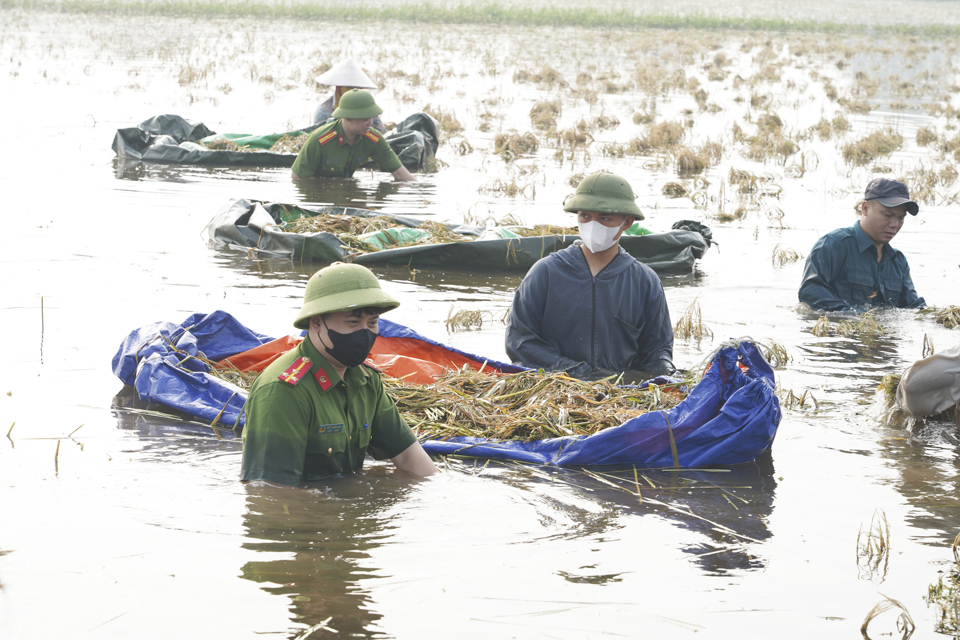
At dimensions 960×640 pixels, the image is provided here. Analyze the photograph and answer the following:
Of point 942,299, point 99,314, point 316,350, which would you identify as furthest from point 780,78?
point 316,350

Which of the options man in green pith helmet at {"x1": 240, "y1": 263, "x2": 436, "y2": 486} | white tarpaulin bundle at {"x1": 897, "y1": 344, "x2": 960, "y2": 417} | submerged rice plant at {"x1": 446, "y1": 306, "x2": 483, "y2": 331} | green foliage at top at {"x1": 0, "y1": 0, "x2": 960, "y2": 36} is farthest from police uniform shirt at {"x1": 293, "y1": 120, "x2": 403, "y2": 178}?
green foliage at top at {"x1": 0, "y1": 0, "x2": 960, "y2": 36}

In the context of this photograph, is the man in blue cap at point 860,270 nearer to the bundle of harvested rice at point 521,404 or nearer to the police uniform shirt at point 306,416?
the bundle of harvested rice at point 521,404

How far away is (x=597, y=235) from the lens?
5.59m

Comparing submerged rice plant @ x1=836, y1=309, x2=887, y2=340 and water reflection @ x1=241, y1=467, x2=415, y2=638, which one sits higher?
submerged rice plant @ x1=836, y1=309, x2=887, y2=340

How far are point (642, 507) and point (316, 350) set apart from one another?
4.92 ft

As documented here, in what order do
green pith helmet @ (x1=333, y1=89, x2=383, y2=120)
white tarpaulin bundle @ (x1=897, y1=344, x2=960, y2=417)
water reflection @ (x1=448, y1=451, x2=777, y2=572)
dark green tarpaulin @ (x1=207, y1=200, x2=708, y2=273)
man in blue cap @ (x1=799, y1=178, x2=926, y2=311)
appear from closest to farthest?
water reflection @ (x1=448, y1=451, x2=777, y2=572) → white tarpaulin bundle @ (x1=897, y1=344, x2=960, y2=417) → man in blue cap @ (x1=799, y1=178, x2=926, y2=311) → dark green tarpaulin @ (x1=207, y1=200, x2=708, y2=273) → green pith helmet @ (x1=333, y1=89, x2=383, y2=120)

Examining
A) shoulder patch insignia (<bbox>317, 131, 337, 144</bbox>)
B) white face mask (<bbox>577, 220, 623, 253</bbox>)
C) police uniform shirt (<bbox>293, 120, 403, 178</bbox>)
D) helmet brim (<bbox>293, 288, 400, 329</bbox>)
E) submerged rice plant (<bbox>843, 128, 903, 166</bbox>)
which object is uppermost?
submerged rice plant (<bbox>843, 128, 903, 166</bbox>)

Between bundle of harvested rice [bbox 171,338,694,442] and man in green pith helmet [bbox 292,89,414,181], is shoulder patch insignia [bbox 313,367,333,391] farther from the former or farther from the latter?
man in green pith helmet [bbox 292,89,414,181]

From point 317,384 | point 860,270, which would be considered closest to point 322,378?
point 317,384

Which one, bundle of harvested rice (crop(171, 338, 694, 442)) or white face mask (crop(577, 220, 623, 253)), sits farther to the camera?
Result: white face mask (crop(577, 220, 623, 253))

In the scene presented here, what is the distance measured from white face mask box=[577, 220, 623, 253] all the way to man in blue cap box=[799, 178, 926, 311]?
2.80m

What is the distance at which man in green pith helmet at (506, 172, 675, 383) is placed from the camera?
18.4 feet

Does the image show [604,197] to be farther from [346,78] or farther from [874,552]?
[346,78]

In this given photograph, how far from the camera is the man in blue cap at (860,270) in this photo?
771 cm
